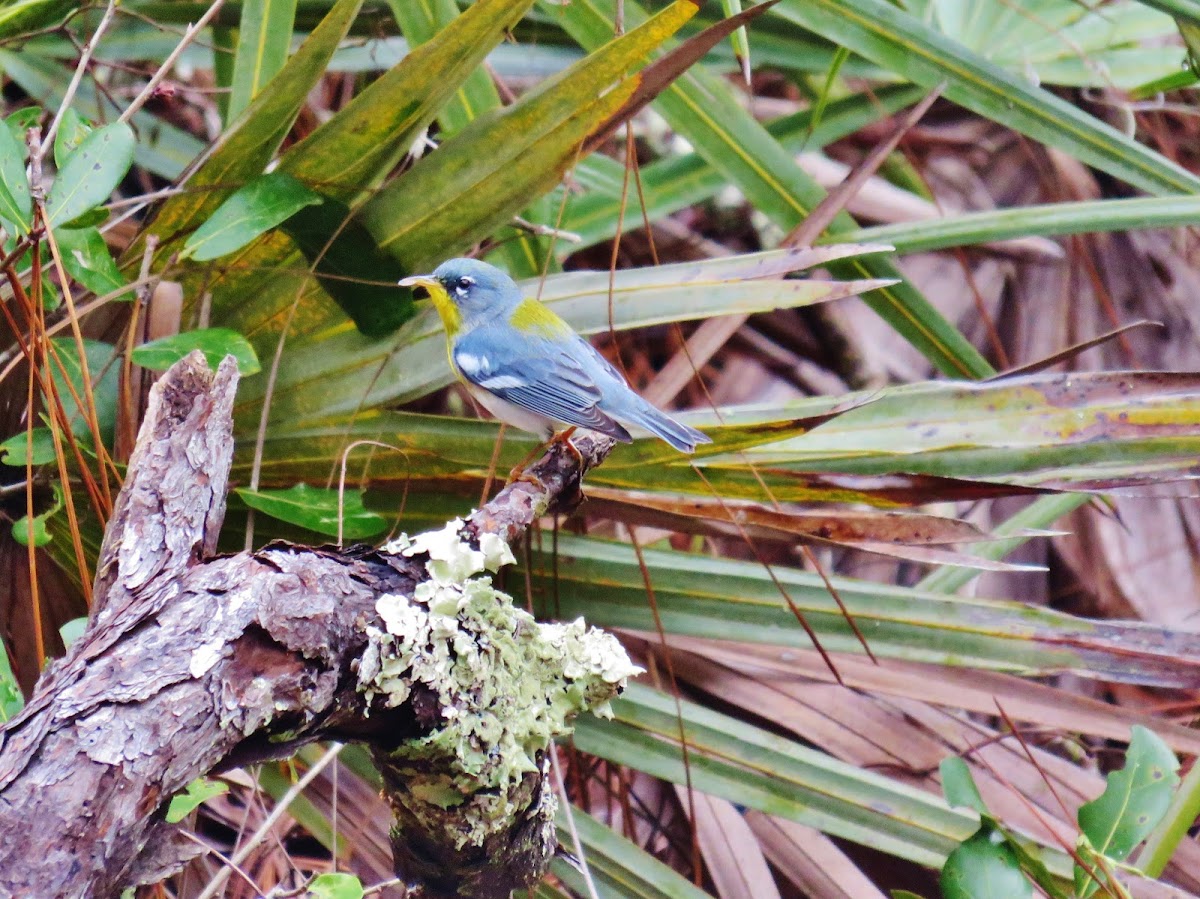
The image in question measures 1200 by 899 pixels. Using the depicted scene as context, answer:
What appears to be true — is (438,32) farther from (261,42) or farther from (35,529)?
(35,529)

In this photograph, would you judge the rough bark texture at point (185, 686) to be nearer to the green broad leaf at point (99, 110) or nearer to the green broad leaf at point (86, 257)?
the green broad leaf at point (86, 257)

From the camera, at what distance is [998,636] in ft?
6.40

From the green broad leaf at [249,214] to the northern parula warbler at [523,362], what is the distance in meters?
0.25

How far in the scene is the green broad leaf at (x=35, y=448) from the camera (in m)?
1.80

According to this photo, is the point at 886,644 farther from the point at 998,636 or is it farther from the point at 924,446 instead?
the point at 924,446

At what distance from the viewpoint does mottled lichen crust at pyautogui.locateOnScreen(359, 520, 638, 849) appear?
A: 1197mm

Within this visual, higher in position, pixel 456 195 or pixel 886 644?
pixel 456 195

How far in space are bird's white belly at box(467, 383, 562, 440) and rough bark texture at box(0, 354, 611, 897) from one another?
0.72 meters

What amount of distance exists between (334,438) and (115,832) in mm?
1167

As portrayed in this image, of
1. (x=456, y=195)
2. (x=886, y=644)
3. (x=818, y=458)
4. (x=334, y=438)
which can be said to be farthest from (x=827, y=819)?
Result: (x=456, y=195)

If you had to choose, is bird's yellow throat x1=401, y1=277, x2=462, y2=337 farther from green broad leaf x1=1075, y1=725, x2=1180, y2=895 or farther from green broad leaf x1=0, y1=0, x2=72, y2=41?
green broad leaf x1=1075, y1=725, x2=1180, y2=895

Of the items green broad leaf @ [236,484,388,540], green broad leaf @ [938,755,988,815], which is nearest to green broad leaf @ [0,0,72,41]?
green broad leaf @ [236,484,388,540]

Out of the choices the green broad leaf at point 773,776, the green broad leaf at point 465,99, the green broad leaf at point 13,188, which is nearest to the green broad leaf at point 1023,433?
the green broad leaf at point 773,776

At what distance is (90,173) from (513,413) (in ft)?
3.04
